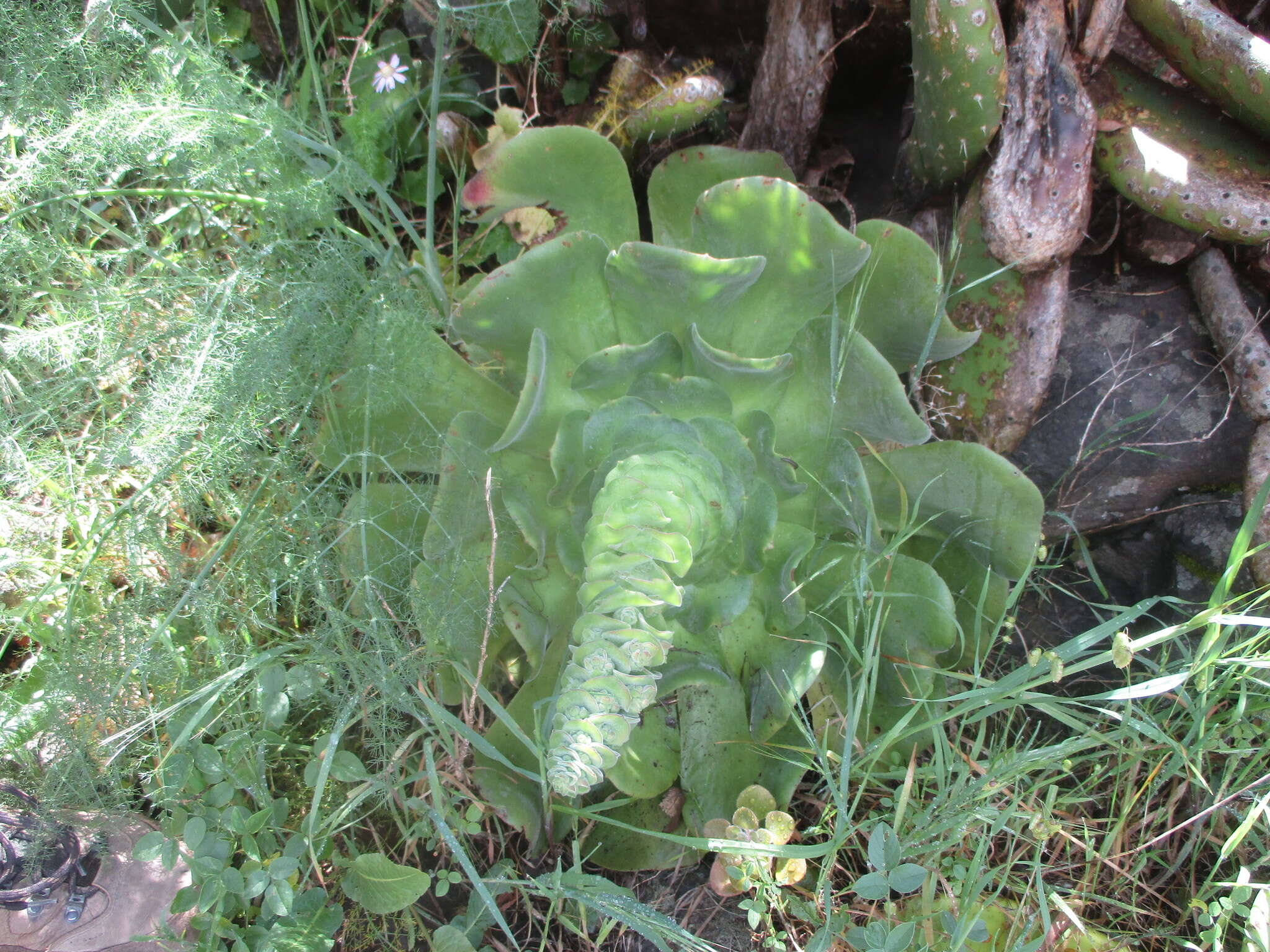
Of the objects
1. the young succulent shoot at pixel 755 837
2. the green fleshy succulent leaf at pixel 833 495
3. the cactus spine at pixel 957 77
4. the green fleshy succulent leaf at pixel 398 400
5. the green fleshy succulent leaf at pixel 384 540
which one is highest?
the cactus spine at pixel 957 77

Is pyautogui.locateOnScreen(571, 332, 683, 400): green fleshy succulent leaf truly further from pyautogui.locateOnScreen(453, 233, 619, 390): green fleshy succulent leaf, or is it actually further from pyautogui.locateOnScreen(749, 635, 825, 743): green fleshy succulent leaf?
pyautogui.locateOnScreen(749, 635, 825, 743): green fleshy succulent leaf

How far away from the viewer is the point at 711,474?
4.21 ft

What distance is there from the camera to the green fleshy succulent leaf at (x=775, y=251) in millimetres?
1233

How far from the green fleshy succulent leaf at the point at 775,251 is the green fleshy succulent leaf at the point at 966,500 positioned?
29 centimetres

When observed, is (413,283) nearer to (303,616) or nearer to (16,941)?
(303,616)

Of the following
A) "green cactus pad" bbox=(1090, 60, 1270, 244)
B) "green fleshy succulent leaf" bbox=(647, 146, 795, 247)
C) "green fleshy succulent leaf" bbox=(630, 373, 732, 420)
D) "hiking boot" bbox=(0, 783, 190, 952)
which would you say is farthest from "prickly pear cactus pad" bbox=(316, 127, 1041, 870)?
"hiking boot" bbox=(0, 783, 190, 952)

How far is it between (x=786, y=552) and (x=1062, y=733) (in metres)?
0.68

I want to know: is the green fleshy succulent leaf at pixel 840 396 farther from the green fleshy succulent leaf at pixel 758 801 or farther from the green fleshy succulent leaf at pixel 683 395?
the green fleshy succulent leaf at pixel 758 801

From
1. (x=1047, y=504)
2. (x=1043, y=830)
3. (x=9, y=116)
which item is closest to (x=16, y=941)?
(x=9, y=116)

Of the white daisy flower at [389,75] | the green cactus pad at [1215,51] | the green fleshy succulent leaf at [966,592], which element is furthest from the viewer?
the white daisy flower at [389,75]

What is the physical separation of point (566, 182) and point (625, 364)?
402mm

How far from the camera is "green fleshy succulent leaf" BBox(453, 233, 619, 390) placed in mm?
1282

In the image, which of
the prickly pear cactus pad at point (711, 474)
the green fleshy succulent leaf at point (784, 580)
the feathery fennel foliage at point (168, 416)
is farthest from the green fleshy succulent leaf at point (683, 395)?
the feathery fennel foliage at point (168, 416)

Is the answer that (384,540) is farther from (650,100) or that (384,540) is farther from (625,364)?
(650,100)
